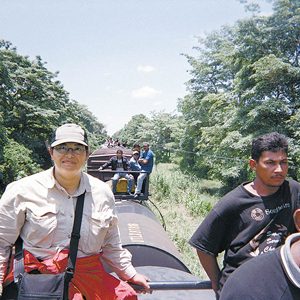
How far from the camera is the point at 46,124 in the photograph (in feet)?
81.9

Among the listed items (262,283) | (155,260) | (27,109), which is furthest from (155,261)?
(27,109)

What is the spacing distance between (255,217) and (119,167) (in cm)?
769

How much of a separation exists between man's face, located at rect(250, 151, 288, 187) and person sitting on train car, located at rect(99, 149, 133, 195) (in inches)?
254

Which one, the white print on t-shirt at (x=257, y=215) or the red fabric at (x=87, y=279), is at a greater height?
the white print on t-shirt at (x=257, y=215)

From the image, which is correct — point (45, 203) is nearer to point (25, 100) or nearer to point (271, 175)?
point (271, 175)

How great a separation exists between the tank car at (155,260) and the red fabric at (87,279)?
0.53 ft

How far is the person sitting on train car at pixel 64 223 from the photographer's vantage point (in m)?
2.25

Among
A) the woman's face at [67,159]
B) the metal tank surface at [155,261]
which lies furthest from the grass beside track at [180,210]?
the woman's face at [67,159]

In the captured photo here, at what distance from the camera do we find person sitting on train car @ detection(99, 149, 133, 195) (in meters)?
9.03

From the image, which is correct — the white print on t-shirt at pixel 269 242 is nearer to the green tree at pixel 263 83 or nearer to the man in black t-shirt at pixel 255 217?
the man in black t-shirt at pixel 255 217

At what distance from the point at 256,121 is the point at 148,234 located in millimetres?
13046

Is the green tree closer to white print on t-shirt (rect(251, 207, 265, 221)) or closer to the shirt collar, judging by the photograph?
white print on t-shirt (rect(251, 207, 265, 221))

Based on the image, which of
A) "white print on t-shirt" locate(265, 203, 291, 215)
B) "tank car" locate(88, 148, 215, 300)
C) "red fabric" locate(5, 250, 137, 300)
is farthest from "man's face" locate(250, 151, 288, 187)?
"red fabric" locate(5, 250, 137, 300)

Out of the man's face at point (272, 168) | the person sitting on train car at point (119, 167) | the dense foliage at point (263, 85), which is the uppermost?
the dense foliage at point (263, 85)
